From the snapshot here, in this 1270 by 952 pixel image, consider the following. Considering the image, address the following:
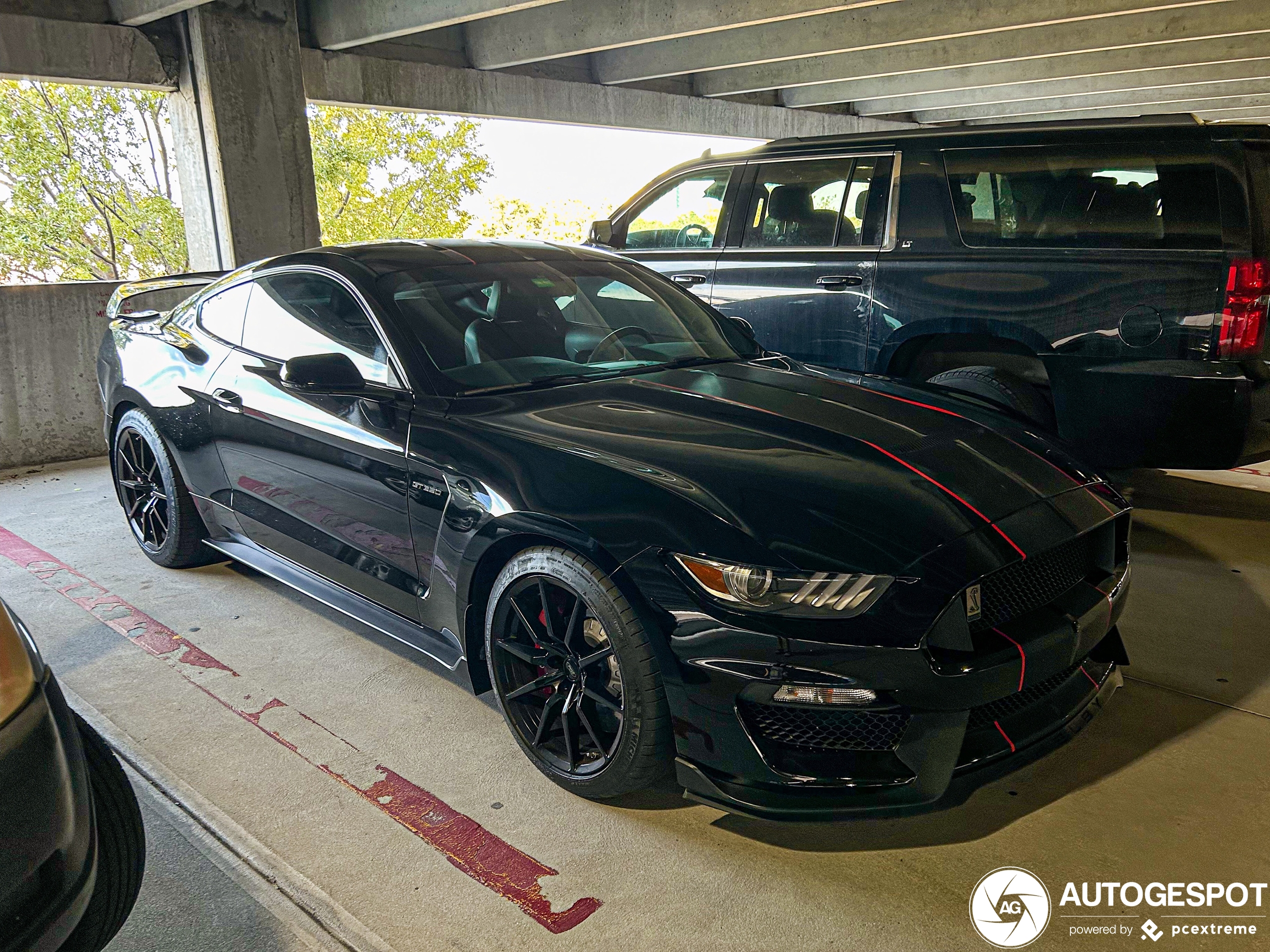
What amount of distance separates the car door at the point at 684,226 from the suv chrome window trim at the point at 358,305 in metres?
2.42

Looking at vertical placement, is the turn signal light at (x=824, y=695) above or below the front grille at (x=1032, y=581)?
below

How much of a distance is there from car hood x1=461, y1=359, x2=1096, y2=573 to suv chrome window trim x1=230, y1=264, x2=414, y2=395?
1.06 ft

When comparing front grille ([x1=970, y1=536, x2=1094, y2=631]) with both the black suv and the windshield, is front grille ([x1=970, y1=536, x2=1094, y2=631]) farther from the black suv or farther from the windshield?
the black suv

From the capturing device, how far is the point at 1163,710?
303 cm

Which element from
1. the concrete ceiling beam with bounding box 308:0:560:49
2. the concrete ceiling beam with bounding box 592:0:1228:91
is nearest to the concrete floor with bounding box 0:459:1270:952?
the concrete ceiling beam with bounding box 308:0:560:49

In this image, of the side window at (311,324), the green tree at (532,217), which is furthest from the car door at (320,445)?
the green tree at (532,217)

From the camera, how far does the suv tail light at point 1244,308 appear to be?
3.95m

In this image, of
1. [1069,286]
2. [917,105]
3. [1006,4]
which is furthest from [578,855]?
[917,105]

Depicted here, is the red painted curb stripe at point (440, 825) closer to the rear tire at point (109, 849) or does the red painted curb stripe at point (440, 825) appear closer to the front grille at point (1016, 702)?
the rear tire at point (109, 849)

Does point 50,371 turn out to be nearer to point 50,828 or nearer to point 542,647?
point 542,647

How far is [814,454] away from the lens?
254cm

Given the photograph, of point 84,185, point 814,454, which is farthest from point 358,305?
point 84,185

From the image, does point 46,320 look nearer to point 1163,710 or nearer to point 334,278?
point 334,278

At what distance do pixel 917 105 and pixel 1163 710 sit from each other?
40.3 ft
